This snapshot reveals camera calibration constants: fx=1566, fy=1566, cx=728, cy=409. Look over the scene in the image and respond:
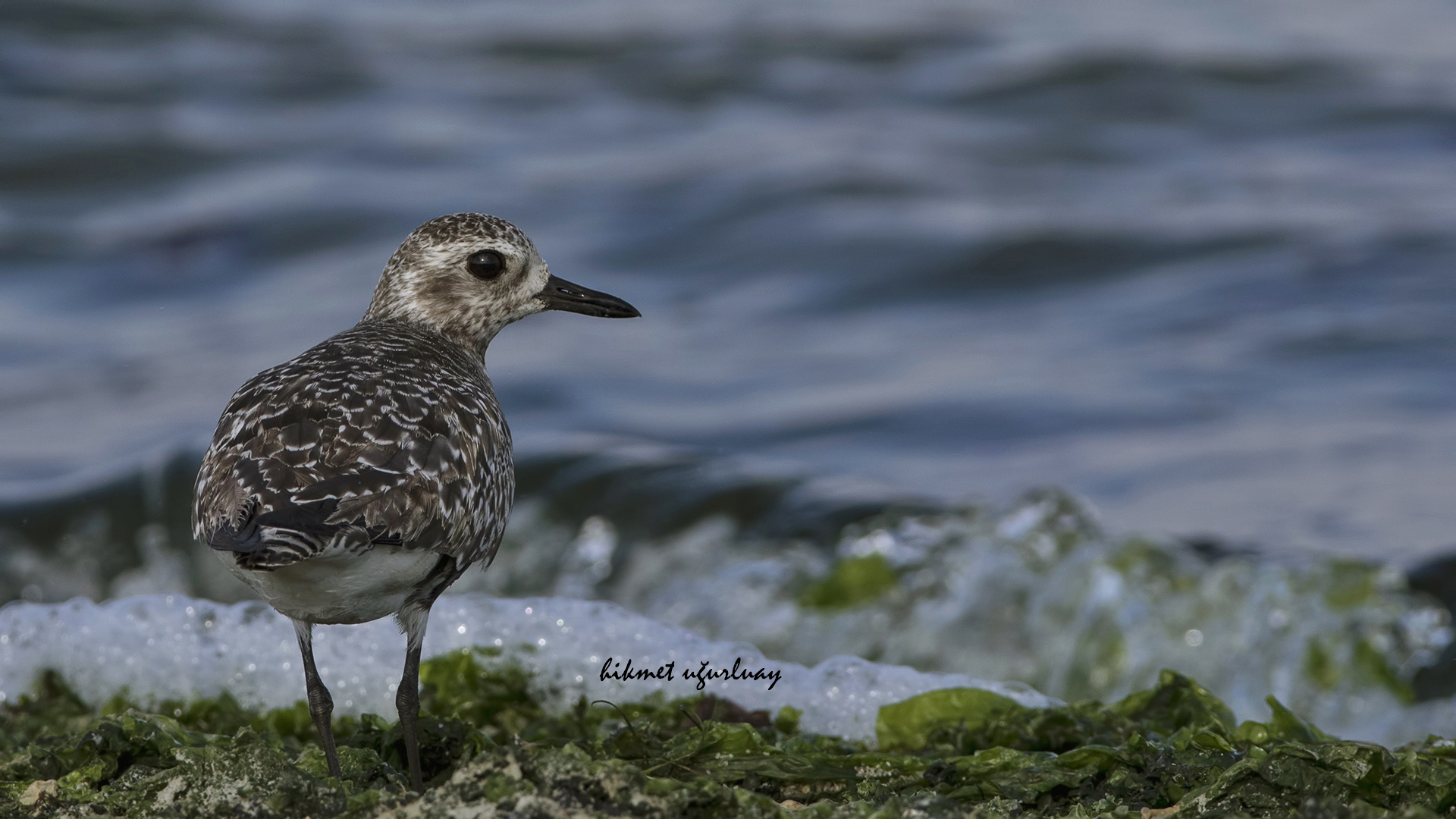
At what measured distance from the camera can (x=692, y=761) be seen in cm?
412

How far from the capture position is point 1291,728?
4883 millimetres

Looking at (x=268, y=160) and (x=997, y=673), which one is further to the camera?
(x=268, y=160)

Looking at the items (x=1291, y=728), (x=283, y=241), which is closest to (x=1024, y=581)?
(x=1291, y=728)

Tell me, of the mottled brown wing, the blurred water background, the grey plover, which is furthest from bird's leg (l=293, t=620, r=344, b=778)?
the blurred water background

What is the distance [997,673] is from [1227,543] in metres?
1.79

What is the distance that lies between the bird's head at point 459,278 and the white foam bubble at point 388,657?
100 cm

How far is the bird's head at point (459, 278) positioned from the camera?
5.20 m

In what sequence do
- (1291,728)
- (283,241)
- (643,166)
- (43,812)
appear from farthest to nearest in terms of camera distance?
(643,166) < (283,241) < (1291,728) < (43,812)

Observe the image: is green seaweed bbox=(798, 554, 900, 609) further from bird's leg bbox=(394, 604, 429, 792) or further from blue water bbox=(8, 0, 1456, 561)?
bird's leg bbox=(394, 604, 429, 792)

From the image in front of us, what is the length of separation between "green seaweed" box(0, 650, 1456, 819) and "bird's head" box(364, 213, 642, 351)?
1137 millimetres

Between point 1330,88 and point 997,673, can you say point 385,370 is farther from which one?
point 1330,88

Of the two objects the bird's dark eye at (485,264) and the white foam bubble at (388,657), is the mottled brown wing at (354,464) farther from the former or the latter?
the white foam bubble at (388,657)

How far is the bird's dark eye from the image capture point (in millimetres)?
5203

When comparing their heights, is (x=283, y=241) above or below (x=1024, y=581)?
above
